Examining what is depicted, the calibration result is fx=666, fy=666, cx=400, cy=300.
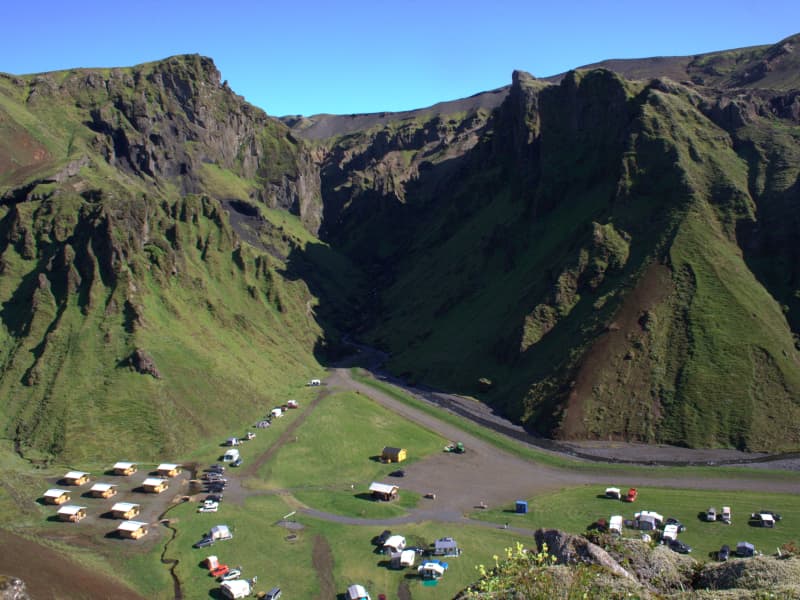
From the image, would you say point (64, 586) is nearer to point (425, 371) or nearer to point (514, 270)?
point (425, 371)

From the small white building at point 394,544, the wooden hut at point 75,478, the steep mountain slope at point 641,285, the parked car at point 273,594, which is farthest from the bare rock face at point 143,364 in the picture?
the steep mountain slope at point 641,285

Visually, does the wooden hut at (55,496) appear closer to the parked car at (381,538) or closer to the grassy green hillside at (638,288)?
the parked car at (381,538)

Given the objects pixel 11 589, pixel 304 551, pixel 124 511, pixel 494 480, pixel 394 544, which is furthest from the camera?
pixel 494 480

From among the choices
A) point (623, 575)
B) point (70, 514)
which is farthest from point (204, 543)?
point (623, 575)

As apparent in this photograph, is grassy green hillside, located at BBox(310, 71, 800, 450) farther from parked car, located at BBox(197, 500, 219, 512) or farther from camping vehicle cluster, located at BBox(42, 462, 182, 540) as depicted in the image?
camping vehicle cluster, located at BBox(42, 462, 182, 540)

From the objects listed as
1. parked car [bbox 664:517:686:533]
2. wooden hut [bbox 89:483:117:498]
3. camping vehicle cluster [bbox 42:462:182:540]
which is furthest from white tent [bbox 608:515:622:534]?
wooden hut [bbox 89:483:117:498]

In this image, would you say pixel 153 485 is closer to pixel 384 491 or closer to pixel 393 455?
pixel 384 491
